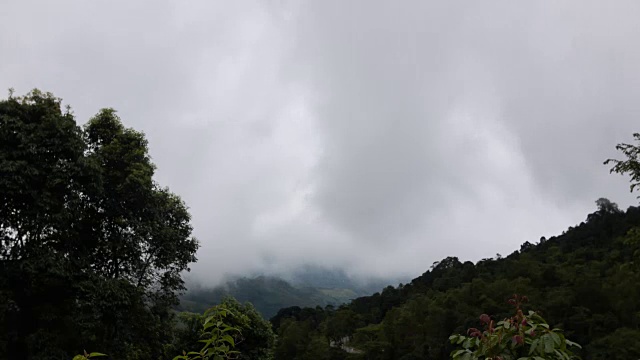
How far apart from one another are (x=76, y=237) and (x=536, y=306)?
25.8 metres

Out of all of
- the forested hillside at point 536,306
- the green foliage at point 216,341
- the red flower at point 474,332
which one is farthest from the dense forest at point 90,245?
the red flower at point 474,332

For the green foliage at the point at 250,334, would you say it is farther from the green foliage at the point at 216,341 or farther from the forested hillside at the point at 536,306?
the green foliage at the point at 216,341

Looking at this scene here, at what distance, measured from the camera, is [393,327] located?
37.0 metres

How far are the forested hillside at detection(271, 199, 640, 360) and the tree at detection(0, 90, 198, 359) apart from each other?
1202 cm

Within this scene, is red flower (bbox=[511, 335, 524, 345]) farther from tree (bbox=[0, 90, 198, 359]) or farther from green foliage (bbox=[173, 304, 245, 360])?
tree (bbox=[0, 90, 198, 359])

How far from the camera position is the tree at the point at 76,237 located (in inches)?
476

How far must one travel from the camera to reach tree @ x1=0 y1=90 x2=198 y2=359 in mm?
12102

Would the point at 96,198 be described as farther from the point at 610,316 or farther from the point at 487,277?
the point at 487,277

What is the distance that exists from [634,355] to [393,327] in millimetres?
19610

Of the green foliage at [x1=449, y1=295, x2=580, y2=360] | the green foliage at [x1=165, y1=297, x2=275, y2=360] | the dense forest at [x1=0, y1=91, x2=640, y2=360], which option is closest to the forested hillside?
the dense forest at [x1=0, y1=91, x2=640, y2=360]

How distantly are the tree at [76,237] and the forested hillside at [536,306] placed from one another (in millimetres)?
12022

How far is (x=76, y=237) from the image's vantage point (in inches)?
537

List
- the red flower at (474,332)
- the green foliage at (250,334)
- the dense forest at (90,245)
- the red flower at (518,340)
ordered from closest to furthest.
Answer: the red flower at (518,340), the red flower at (474,332), the dense forest at (90,245), the green foliage at (250,334)

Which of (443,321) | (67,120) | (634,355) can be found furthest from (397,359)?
(67,120)
